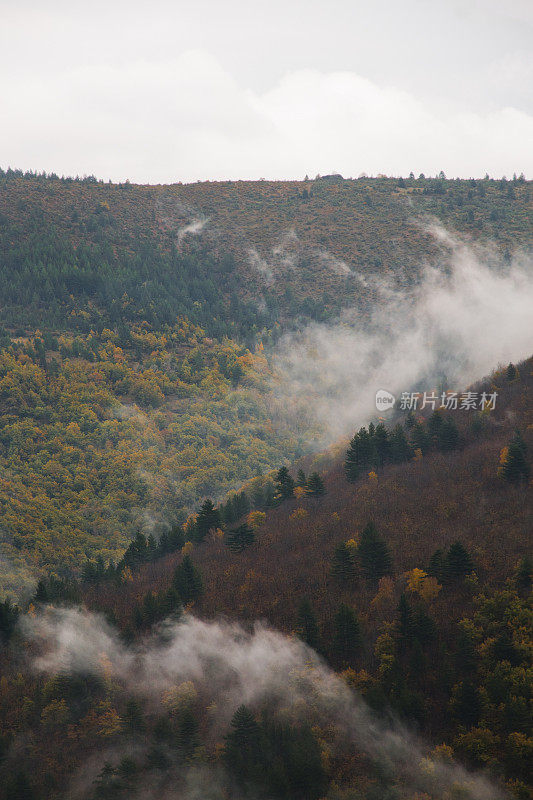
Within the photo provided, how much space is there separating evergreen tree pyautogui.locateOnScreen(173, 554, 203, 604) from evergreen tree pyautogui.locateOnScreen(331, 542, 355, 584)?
1867 centimetres

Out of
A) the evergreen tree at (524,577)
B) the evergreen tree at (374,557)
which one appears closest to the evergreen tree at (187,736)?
the evergreen tree at (374,557)

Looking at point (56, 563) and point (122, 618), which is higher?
point (122, 618)

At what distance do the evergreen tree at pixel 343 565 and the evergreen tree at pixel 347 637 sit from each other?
11.8 metres

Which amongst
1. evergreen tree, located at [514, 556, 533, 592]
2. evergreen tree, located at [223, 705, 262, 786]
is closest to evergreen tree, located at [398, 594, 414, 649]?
evergreen tree, located at [514, 556, 533, 592]

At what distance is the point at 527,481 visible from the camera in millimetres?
95312

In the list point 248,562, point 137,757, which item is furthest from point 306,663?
point 248,562

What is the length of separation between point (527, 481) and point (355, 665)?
3705cm

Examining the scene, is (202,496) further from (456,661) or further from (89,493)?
(456,661)

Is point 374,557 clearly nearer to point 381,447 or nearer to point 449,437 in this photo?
point 449,437

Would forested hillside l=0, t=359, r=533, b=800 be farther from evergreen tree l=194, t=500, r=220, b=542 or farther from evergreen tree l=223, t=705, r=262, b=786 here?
evergreen tree l=194, t=500, r=220, b=542

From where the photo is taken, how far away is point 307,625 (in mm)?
78500

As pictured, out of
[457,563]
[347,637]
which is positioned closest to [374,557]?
[457,563]

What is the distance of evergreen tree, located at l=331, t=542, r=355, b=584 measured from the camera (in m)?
88.4

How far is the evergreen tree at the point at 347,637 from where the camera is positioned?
2980 inches
